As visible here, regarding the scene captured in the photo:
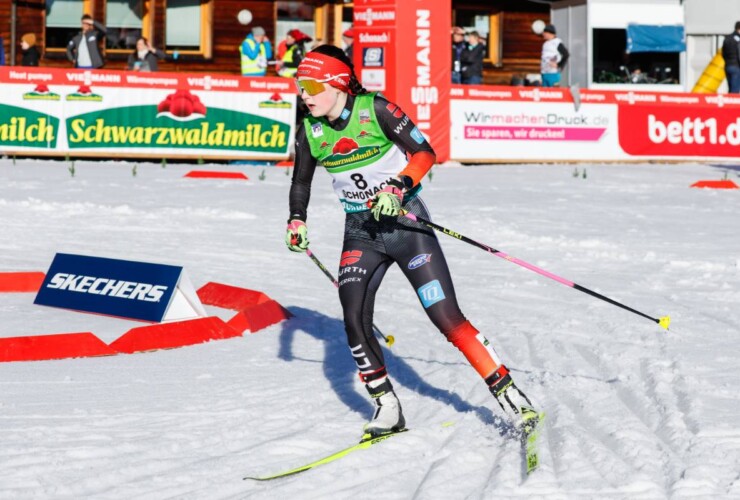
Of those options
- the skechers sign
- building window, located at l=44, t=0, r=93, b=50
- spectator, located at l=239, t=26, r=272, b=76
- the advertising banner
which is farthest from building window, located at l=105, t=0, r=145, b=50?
the skechers sign

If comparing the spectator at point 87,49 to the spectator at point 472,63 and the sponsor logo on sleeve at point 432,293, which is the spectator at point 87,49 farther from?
the sponsor logo on sleeve at point 432,293

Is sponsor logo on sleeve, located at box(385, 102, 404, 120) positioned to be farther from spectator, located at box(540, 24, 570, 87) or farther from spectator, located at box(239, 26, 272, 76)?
spectator, located at box(540, 24, 570, 87)

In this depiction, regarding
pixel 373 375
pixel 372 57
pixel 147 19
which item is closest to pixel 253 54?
pixel 372 57

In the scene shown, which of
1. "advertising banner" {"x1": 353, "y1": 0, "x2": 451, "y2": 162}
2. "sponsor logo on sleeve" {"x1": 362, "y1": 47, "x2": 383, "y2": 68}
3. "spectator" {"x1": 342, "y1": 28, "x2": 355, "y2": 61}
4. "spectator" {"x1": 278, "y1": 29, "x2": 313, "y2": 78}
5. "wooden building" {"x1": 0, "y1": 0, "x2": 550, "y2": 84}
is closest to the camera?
"advertising banner" {"x1": 353, "y1": 0, "x2": 451, "y2": 162}

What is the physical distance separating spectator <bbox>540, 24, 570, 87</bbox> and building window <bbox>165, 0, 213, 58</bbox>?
303 inches

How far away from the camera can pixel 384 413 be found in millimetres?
5859

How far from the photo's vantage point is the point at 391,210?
218 inches

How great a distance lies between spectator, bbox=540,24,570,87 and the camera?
933 inches

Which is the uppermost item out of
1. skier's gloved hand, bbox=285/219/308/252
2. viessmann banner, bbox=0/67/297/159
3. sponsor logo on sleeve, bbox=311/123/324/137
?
viessmann banner, bbox=0/67/297/159

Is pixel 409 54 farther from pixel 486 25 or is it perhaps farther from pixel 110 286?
pixel 110 286

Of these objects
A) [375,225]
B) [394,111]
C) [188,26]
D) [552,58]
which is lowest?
[375,225]

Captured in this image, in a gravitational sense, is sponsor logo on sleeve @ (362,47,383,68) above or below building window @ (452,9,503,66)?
below

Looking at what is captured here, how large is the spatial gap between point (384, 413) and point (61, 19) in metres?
22.3

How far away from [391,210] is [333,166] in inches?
22.1
